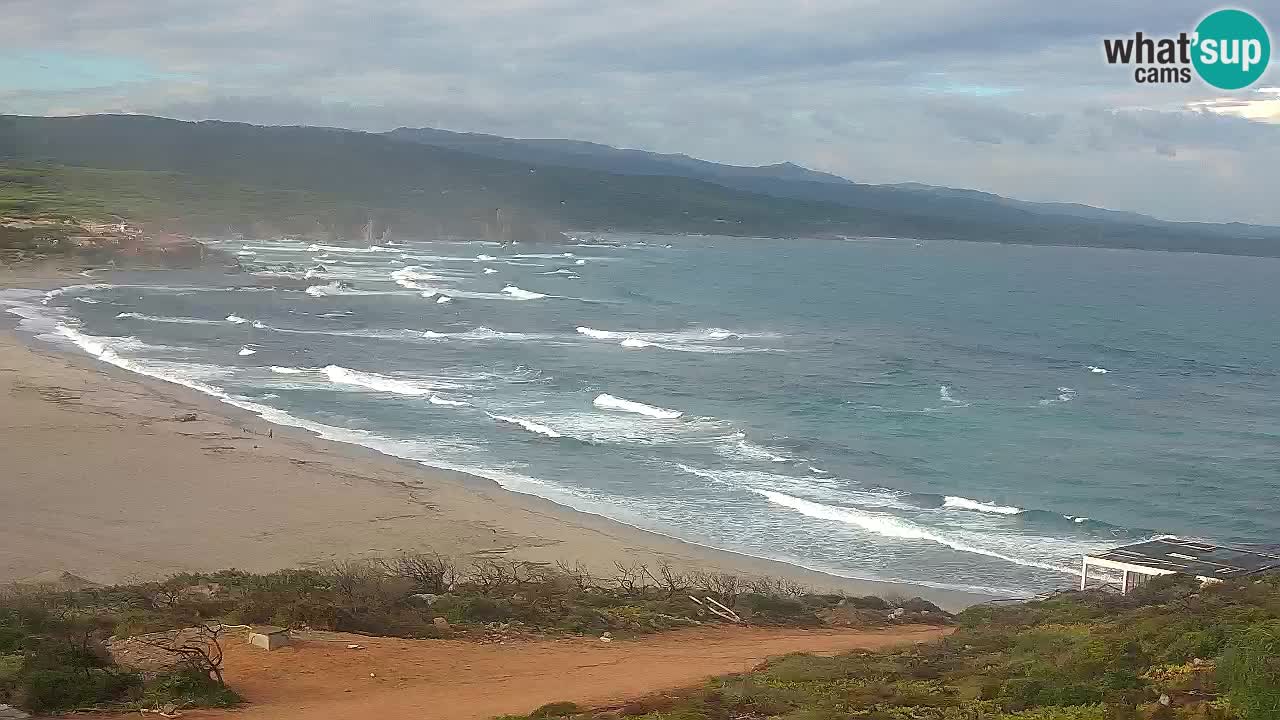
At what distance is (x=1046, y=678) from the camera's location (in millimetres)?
11234

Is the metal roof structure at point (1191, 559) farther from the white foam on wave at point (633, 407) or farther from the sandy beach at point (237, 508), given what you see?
the white foam on wave at point (633, 407)

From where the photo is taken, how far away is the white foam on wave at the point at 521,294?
78.7 m

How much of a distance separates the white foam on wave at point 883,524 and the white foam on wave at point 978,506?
221 cm

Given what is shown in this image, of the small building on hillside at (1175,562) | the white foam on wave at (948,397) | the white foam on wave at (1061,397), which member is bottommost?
the white foam on wave at (1061,397)

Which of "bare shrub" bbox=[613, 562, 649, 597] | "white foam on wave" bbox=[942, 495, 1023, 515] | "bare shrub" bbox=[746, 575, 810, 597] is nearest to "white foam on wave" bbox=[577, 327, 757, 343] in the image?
"white foam on wave" bbox=[942, 495, 1023, 515]

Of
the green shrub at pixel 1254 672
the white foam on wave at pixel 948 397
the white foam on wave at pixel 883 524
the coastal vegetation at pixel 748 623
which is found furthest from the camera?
the white foam on wave at pixel 948 397

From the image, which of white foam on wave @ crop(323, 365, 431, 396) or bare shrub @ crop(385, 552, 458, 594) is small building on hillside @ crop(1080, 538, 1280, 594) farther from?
white foam on wave @ crop(323, 365, 431, 396)

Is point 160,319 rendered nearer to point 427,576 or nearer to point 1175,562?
point 427,576

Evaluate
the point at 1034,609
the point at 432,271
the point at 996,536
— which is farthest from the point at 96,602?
the point at 432,271

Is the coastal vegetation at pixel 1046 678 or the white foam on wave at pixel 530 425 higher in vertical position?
the coastal vegetation at pixel 1046 678

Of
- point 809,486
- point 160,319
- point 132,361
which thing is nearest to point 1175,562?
point 809,486

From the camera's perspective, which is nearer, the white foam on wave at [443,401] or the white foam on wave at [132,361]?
the white foam on wave at [443,401]

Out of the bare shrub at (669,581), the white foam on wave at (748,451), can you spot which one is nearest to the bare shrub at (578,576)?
the bare shrub at (669,581)

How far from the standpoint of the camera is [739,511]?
28.0 metres
